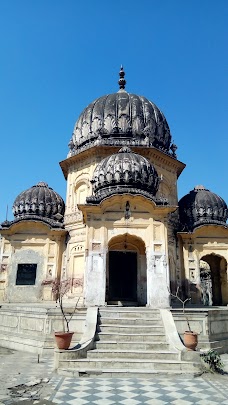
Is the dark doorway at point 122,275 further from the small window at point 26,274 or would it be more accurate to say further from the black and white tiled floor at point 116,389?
the black and white tiled floor at point 116,389

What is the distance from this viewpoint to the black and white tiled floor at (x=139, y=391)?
236 inches

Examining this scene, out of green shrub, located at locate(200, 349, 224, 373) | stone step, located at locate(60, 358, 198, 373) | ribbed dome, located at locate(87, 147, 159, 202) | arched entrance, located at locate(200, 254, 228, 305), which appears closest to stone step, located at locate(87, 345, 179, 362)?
stone step, located at locate(60, 358, 198, 373)

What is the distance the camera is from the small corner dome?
65.3 ft

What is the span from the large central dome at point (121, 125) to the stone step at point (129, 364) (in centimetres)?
1310

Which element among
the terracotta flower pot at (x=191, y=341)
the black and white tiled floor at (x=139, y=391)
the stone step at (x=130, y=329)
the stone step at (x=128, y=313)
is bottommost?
the black and white tiled floor at (x=139, y=391)

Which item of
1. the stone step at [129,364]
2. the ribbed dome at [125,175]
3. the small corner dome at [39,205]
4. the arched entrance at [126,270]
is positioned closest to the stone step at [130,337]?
the stone step at [129,364]

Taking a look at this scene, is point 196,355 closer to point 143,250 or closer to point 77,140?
point 143,250

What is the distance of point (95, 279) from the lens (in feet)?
41.0

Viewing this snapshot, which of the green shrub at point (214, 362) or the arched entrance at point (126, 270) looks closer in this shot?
the green shrub at point (214, 362)

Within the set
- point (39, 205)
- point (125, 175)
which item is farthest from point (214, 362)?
point (39, 205)

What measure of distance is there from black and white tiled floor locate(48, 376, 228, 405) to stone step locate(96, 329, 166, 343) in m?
2.09

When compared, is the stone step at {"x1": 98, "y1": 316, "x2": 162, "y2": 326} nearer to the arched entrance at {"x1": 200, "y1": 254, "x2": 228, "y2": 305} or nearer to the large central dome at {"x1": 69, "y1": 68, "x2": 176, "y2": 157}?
the arched entrance at {"x1": 200, "y1": 254, "x2": 228, "y2": 305}

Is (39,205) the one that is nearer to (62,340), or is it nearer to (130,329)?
(130,329)

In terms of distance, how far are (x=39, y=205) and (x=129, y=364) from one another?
13.3 meters
